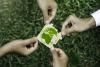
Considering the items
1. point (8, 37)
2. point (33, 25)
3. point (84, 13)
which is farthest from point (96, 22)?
point (8, 37)

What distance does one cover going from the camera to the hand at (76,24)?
1.19m

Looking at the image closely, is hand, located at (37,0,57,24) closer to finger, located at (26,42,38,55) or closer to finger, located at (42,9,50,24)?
finger, located at (42,9,50,24)

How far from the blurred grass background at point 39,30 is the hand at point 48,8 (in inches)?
0.7

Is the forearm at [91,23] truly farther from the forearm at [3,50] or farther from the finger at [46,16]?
the forearm at [3,50]

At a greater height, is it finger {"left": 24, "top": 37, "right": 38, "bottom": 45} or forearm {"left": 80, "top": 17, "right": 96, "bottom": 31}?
forearm {"left": 80, "top": 17, "right": 96, "bottom": 31}

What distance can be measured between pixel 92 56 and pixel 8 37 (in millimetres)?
388

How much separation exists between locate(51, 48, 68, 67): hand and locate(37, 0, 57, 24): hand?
0.45 ft

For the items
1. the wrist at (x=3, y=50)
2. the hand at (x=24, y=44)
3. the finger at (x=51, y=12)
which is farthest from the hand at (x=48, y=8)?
the wrist at (x=3, y=50)

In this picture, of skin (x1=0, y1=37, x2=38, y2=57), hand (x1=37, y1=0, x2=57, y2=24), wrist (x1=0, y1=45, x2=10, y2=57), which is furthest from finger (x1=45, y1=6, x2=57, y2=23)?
wrist (x1=0, y1=45, x2=10, y2=57)

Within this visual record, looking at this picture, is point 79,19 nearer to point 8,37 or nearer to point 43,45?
point 43,45

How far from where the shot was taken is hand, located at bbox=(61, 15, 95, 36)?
3.89 feet

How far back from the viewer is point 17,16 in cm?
117

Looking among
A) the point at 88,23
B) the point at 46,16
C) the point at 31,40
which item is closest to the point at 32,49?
the point at 31,40

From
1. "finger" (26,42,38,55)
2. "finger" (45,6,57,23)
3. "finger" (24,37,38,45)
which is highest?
"finger" (45,6,57,23)
